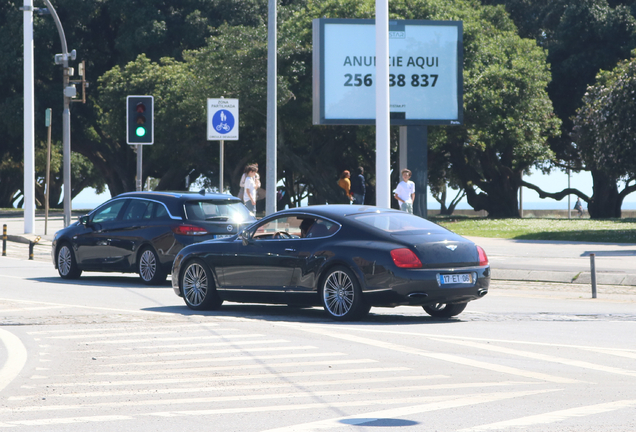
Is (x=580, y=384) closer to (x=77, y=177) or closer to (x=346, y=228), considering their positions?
(x=346, y=228)

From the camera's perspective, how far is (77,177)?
241ft

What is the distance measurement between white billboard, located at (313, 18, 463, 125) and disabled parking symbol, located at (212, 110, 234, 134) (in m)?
6.69

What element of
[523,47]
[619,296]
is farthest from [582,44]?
[619,296]

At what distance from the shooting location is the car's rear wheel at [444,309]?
12000 millimetres

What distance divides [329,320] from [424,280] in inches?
53.7

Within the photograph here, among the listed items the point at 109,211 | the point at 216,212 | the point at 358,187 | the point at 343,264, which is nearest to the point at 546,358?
the point at 343,264

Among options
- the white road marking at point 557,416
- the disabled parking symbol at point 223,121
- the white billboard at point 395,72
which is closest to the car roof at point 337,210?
the white road marking at point 557,416

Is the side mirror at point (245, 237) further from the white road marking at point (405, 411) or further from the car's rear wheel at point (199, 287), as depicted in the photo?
the white road marking at point (405, 411)

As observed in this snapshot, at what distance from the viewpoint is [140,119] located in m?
21.0

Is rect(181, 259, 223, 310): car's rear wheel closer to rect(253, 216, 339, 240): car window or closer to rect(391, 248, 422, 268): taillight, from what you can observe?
rect(253, 216, 339, 240): car window

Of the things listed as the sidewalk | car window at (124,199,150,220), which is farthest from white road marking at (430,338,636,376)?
car window at (124,199,150,220)

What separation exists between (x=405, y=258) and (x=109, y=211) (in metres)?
8.01

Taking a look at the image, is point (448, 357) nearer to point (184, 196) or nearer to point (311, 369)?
point (311, 369)

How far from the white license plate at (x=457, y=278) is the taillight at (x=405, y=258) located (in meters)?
0.35
